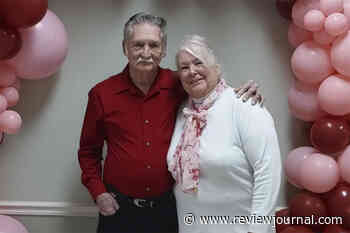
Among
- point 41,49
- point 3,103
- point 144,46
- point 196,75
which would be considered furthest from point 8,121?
point 196,75

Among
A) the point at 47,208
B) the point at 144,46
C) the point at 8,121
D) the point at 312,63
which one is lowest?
the point at 47,208

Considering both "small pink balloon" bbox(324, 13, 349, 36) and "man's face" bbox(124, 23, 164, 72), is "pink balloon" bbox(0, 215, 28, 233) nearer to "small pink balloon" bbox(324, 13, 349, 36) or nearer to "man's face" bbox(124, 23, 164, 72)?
"man's face" bbox(124, 23, 164, 72)

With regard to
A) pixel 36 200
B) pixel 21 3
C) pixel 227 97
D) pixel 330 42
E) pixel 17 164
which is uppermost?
pixel 21 3

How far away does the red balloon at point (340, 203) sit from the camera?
2.08m

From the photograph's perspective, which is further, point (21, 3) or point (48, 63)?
point (48, 63)

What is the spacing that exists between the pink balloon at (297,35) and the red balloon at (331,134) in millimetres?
401

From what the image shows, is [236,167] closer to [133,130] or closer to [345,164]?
[133,130]

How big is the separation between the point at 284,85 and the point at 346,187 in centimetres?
64

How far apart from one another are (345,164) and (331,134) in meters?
0.15

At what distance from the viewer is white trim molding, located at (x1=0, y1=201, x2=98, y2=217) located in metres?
2.55

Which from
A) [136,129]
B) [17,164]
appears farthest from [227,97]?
[17,164]

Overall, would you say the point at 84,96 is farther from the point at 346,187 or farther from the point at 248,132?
the point at 346,187

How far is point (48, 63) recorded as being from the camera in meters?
2.18

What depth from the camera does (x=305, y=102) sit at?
2.19m
